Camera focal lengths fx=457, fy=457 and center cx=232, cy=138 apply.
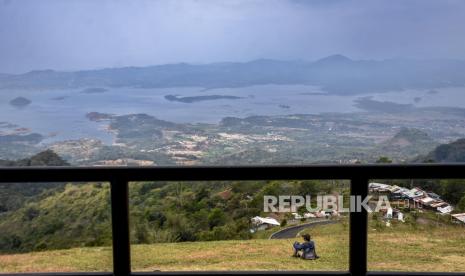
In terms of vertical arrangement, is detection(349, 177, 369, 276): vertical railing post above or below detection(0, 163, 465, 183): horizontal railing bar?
below

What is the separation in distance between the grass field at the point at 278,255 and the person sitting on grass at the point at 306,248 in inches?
1.2

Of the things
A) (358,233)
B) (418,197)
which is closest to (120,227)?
(358,233)

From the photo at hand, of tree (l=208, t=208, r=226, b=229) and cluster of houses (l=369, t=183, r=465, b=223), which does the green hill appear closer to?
cluster of houses (l=369, t=183, r=465, b=223)

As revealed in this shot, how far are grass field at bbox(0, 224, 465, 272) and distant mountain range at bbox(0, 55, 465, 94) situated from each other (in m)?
1.95

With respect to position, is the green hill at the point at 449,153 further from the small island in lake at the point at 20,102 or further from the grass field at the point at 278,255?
the small island in lake at the point at 20,102

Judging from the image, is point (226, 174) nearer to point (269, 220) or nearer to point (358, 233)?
point (269, 220)

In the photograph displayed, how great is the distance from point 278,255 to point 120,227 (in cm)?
99

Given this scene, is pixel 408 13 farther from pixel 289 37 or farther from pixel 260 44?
pixel 260 44

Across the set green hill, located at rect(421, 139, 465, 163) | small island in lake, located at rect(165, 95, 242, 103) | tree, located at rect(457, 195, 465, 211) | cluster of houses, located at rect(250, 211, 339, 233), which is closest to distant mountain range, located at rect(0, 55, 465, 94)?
small island in lake, located at rect(165, 95, 242, 103)

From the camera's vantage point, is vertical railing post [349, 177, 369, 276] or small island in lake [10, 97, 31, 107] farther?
small island in lake [10, 97, 31, 107]

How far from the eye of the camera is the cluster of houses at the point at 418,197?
2.53 meters

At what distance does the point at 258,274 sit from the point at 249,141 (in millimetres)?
1691

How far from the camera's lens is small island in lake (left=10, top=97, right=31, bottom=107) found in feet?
14.1

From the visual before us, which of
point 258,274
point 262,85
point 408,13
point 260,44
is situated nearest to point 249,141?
point 262,85
